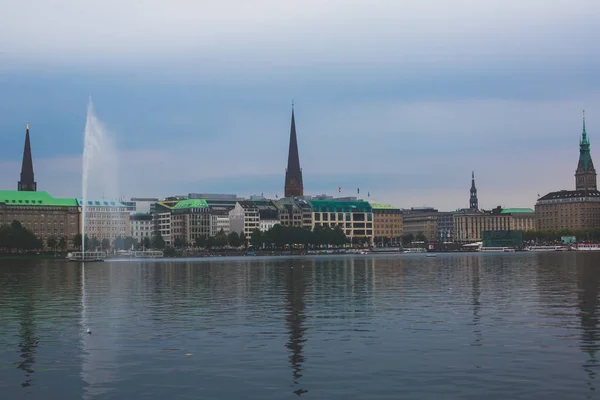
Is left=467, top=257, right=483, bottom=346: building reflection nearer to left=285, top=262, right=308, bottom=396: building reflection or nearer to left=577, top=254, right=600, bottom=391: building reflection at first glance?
left=577, top=254, right=600, bottom=391: building reflection

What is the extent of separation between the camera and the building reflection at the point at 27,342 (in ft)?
84.9

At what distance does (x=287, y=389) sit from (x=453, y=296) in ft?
98.7

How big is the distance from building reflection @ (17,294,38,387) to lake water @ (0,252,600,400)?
6cm

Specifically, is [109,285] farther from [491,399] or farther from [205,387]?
[491,399]

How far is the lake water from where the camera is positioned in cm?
2305

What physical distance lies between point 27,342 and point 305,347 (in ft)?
34.9

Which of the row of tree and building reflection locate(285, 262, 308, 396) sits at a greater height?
the row of tree

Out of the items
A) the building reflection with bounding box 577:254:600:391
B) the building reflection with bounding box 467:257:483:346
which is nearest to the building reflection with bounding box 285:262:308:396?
the building reflection with bounding box 467:257:483:346

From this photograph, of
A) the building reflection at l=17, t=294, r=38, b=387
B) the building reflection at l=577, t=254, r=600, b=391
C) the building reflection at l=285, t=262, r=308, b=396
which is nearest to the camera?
the building reflection at l=285, t=262, r=308, b=396

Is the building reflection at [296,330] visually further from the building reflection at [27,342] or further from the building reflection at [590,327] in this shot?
the building reflection at [590,327]

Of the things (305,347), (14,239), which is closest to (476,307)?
(305,347)

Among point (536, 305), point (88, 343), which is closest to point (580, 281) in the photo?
point (536, 305)

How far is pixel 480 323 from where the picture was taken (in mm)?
36188

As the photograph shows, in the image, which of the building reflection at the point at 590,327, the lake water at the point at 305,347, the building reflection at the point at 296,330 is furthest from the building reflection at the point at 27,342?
the building reflection at the point at 590,327
